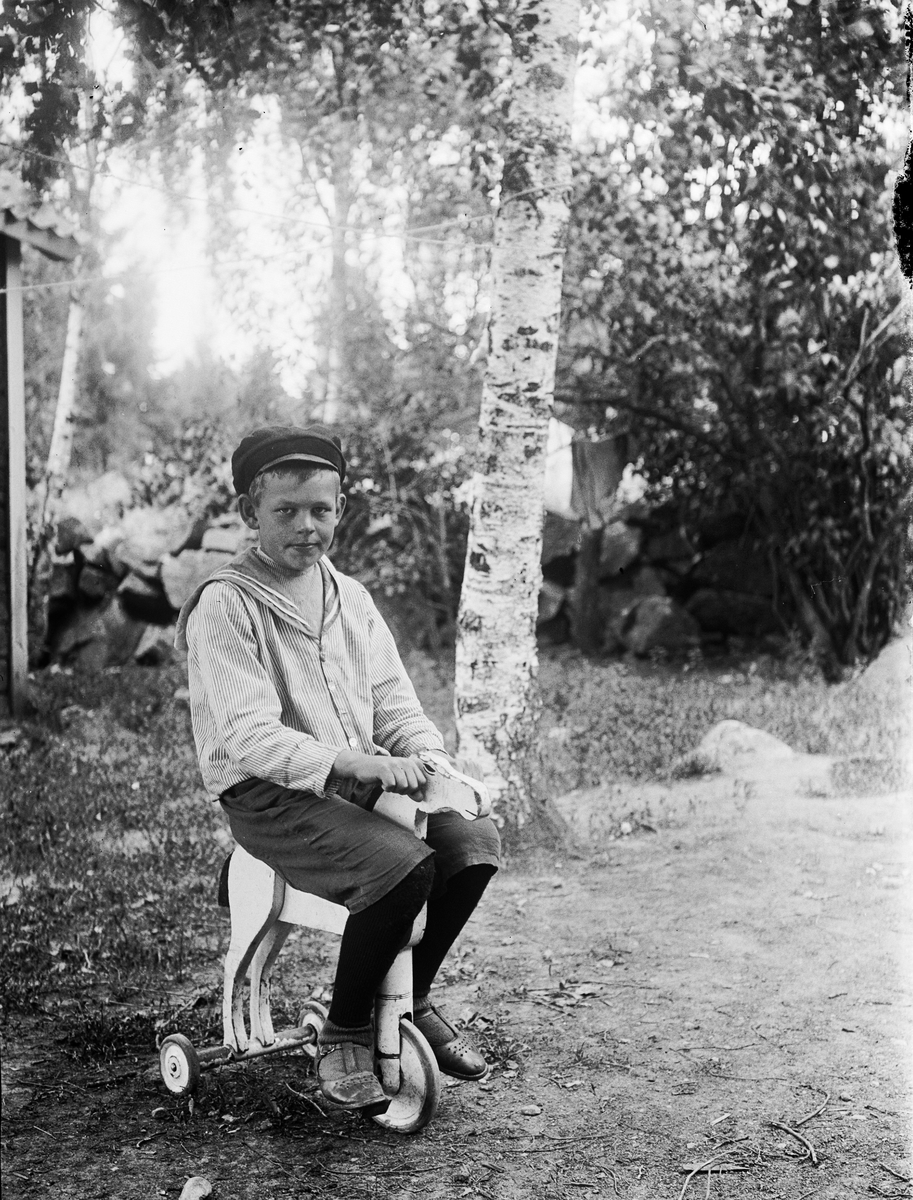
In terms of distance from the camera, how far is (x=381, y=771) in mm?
2514

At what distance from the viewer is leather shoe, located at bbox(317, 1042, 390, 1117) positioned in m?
2.58

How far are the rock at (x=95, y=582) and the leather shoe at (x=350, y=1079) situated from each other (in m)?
8.35

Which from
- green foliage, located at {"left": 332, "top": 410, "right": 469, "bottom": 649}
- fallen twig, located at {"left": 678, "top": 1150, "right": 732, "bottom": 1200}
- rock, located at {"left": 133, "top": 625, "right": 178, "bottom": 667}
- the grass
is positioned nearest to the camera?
fallen twig, located at {"left": 678, "top": 1150, "right": 732, "bottom": 1200}

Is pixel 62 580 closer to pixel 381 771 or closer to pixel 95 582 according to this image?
pixel 95 582

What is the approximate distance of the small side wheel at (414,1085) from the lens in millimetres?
2650

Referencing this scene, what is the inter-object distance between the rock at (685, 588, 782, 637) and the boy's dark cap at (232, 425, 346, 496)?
834 centimetres

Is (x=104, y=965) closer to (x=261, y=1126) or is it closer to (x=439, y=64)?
(x=261, y=1126)

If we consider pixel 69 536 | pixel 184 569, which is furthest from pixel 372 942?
pixel 69 536

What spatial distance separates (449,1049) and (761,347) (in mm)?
7744

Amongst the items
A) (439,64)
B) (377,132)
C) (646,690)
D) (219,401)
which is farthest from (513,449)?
(219,401)

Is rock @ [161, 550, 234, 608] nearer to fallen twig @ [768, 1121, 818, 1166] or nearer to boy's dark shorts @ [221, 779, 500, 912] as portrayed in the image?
boy's dark shorts @ [221, 779, 500, 912]

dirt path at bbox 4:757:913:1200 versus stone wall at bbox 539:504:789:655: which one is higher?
stone wall at bbox 539:504:789:655

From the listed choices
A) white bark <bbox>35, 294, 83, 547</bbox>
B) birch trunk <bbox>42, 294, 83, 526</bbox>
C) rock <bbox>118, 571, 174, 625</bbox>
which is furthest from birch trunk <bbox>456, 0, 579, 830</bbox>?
birch trunk <bbox>42, 294, 83, 526</bbox>

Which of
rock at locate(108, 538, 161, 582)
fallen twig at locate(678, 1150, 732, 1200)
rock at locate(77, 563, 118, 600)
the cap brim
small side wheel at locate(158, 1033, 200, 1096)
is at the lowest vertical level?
fallen twig at locate(678, 1150, 732, 1200)
